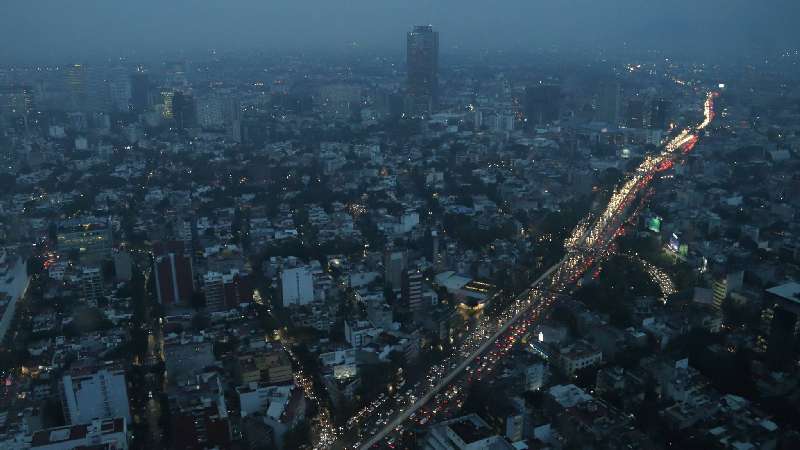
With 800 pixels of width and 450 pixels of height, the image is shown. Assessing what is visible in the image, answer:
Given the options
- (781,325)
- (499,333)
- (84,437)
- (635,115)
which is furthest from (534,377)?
(635,115)

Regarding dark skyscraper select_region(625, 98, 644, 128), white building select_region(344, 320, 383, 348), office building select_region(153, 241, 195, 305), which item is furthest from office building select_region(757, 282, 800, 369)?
dark skyscraper select_region(625, 98, 644, 128)

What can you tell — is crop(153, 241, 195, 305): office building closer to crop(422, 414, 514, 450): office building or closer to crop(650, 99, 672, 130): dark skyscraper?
crop(422, 414, 514, 450): office building

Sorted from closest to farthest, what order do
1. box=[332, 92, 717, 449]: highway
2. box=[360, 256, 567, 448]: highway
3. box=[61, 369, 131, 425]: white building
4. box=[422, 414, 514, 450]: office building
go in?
box=[422, 414, 514, 450]: office building < box=[360, 256, 567, 448]: highway < box=[61, 369, 131, 425]: white building < box=[332, 92, 717, 449]: highway

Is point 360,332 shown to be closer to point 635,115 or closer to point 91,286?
point 91,286

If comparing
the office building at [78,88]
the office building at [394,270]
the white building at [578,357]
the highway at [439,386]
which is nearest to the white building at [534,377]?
the white building at [578,357]

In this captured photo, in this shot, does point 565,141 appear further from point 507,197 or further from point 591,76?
point 591,76

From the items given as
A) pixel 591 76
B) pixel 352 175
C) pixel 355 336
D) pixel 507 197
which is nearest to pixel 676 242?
pixel 507 197
